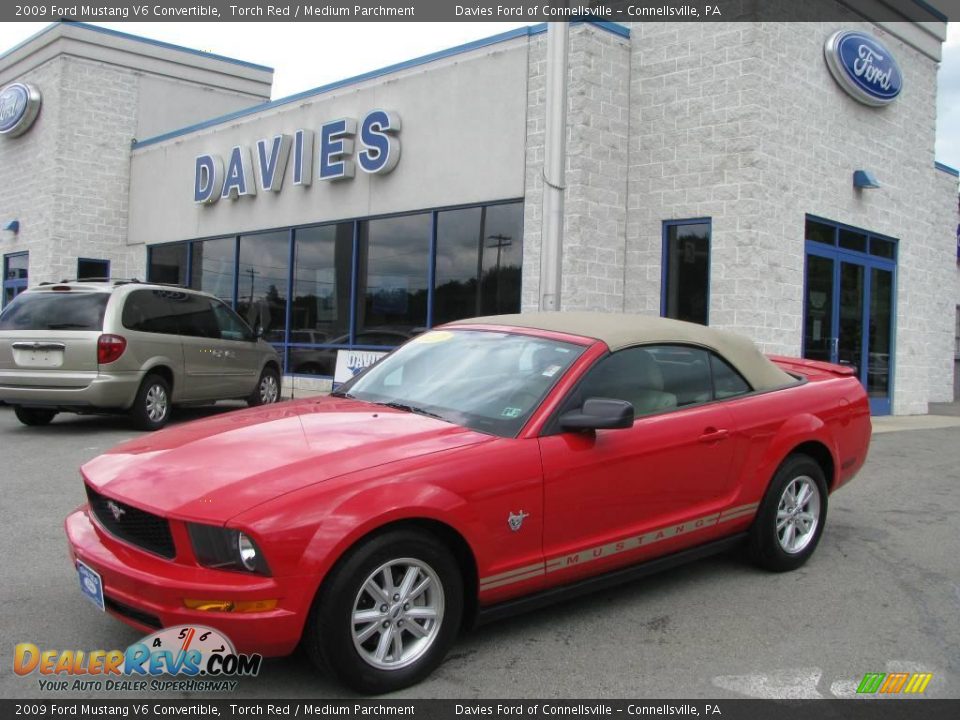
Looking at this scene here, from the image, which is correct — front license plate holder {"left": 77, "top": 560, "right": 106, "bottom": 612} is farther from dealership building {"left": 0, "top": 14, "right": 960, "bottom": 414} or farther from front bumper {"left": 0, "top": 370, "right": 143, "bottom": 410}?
dealership building {"left": 0, "top": 14, "right": 960, "bottom": 414}

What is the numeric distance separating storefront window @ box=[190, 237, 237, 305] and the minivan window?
7.82m

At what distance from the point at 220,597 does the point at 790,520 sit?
11.3 feet

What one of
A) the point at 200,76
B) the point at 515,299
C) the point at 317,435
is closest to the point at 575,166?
the point at 515,299

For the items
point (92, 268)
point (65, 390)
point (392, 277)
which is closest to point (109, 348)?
point (65, 390)

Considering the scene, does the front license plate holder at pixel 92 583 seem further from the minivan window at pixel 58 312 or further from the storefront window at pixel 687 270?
the storefront window at pixel 687 270

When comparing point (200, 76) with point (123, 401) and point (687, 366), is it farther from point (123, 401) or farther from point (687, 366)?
point (687, 366)

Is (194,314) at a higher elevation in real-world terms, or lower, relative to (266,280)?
lower

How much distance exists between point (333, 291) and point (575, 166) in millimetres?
5765

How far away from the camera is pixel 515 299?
1308 centimetres

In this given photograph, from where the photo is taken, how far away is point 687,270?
1234cm

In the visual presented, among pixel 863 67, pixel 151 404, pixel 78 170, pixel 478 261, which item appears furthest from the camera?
pixel 78 170

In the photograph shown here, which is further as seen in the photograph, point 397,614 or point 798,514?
point 798,514

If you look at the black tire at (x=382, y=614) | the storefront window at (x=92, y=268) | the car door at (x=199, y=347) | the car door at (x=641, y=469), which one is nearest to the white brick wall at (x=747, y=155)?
the car door at (x=199, y=347)

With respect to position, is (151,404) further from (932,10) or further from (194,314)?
(932,10)
